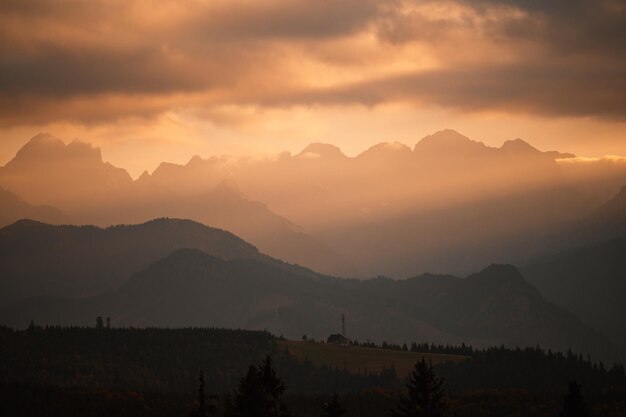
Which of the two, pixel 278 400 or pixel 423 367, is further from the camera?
pixel 423 367

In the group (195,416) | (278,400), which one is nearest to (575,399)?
(278,400)

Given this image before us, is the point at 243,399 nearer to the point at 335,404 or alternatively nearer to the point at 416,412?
the point at 335,404

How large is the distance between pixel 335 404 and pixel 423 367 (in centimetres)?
1820

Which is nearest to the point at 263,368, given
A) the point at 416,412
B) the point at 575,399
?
the point at 416,412

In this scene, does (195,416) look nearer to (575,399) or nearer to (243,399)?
(243,399)

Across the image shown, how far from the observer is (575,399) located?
139m

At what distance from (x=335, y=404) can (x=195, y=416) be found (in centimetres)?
1585

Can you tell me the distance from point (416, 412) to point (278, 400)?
1914 cm

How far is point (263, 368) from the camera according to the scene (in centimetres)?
13912

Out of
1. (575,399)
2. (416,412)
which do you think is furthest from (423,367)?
(575,399)

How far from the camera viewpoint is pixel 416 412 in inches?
5768

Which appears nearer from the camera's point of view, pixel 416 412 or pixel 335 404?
pixel 335 404

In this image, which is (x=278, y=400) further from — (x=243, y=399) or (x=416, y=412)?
(x=416, y=412)

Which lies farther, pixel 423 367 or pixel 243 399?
pixel 423 367
